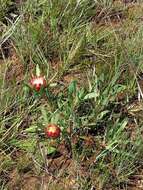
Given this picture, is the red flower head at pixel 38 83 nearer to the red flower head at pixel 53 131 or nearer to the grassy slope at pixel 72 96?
the grassy slope at pixel 72 96

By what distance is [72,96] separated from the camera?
193 cm

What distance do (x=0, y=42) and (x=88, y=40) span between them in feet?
1.33

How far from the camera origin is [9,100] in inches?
77.7

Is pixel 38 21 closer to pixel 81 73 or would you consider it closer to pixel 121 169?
pixel 81 73

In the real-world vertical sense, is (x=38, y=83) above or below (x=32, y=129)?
above

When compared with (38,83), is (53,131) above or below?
below

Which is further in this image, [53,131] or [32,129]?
[32,129]

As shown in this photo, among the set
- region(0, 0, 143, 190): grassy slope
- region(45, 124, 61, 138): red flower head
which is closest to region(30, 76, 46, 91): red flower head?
region(0, 0, 143, 190): grassy slope

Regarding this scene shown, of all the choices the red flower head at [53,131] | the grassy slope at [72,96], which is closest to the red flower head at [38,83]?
the grassy slope at [72,96]

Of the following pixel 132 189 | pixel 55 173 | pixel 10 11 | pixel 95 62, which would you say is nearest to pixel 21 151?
pixel 55 173

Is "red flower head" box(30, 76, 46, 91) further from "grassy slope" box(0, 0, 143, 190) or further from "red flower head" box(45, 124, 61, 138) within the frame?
"red flower head" box(45, 124, 61, 138)

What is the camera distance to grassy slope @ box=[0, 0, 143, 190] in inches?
71.1

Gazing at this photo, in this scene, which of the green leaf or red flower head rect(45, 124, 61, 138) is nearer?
red flower head rect(45, 124, 61, 138)

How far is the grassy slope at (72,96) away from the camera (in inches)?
71.1
